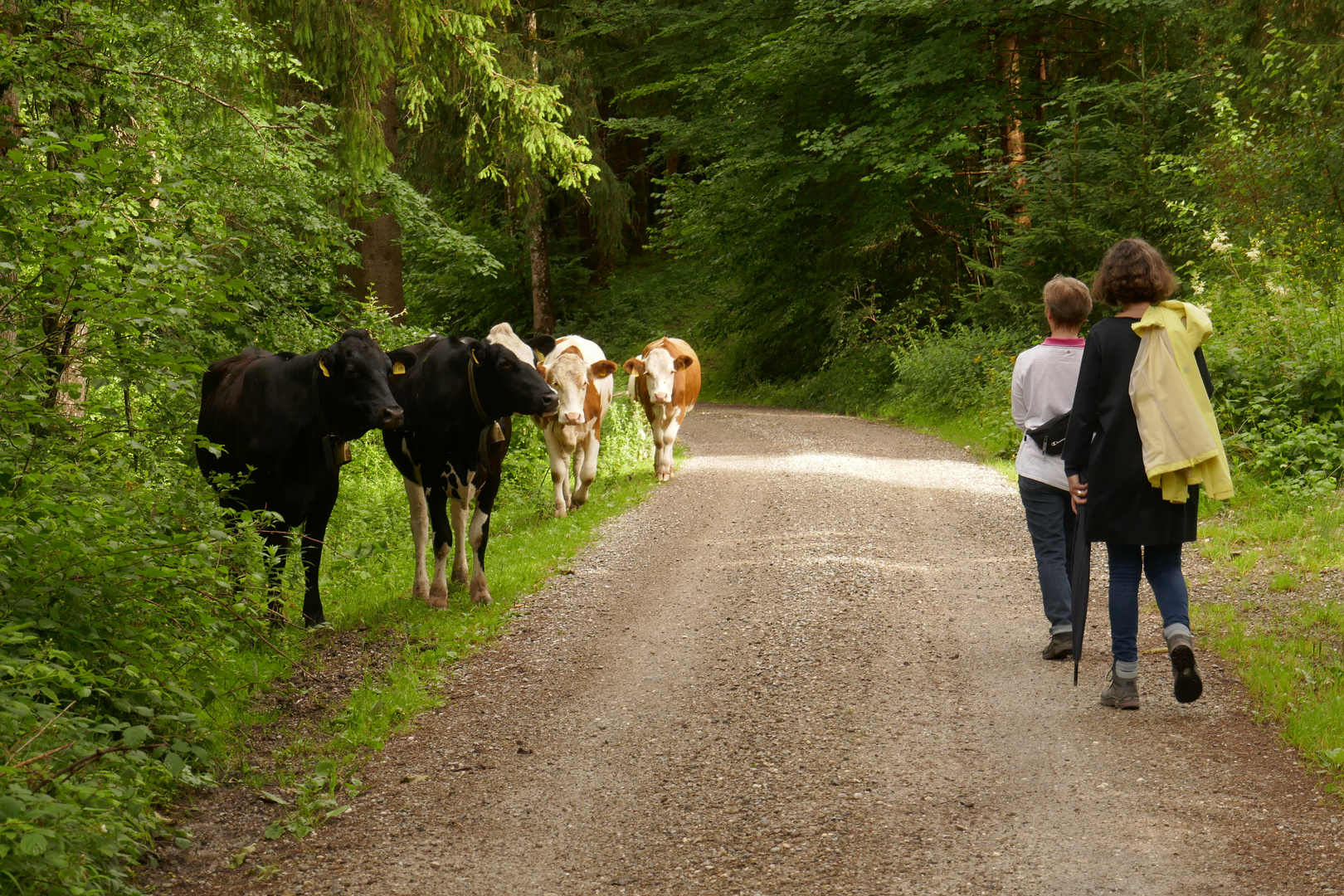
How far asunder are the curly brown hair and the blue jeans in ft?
3.69

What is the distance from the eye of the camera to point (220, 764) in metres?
4.67

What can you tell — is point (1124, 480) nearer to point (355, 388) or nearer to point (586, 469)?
point (355, 388)

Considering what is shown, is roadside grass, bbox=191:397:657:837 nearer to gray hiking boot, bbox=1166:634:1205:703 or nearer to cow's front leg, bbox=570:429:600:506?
cow's front leg, bbox=570:429:600:506

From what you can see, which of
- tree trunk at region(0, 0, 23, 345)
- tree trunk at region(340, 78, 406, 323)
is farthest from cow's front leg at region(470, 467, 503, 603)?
tree trunk at region(340, 78, 406, 323)

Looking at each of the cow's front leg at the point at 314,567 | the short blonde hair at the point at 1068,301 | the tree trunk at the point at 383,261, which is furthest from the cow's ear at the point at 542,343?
the tree trunk at the point at 383,261

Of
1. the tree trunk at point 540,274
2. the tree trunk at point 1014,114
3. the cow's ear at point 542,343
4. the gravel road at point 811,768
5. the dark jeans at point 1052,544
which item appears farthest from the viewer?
the tree trunk at point 540,274

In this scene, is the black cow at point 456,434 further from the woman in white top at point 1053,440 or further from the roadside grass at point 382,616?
the woman in white top at point 1053,440

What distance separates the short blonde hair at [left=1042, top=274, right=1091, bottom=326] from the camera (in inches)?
229

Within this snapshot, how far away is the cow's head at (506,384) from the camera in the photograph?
7.57 metres

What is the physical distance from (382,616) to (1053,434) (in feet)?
14.2

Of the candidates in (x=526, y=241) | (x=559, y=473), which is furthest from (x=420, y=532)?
(x=526, y=241)

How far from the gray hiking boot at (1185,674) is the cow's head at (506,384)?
4269 mm

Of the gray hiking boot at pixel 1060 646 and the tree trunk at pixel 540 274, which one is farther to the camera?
the tree trunk at pixel 540 274

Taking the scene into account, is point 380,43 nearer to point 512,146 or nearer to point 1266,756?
point 512,146
